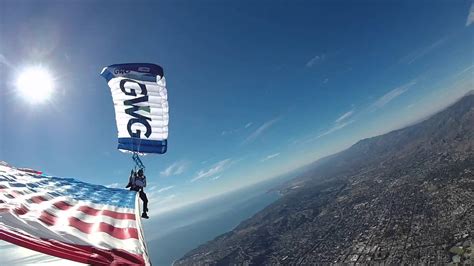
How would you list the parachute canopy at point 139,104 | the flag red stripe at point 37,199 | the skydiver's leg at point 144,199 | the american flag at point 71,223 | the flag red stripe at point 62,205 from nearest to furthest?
the american flag at point 71,223 < the flag red stripe at point 37,199 < the flag red stripe at point 62,205 < the parachute canopy at point 139,104 < the skydiver's leg at point 144,199

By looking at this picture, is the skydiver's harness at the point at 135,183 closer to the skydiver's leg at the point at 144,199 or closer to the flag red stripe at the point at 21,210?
the skydiver's leg at the point at 144,199

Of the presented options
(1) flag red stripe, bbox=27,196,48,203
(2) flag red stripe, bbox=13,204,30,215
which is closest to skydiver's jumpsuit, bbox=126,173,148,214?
(1) flag red stripe, bbox=27,196,48,203

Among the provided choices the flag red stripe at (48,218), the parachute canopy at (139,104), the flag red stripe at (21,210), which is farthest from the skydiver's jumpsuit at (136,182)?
the flag red stripe at (21,210)

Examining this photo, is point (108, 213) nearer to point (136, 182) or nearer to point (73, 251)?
point (73, 251)

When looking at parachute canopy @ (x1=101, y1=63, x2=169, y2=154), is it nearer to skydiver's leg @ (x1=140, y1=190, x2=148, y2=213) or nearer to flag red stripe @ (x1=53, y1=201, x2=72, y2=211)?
skydiver's leg @ (x1=140, y1=190, x2=148, y2=213)

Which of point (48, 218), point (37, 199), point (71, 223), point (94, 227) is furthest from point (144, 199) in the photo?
point (48, 218)

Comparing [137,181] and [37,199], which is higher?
[137,181]
